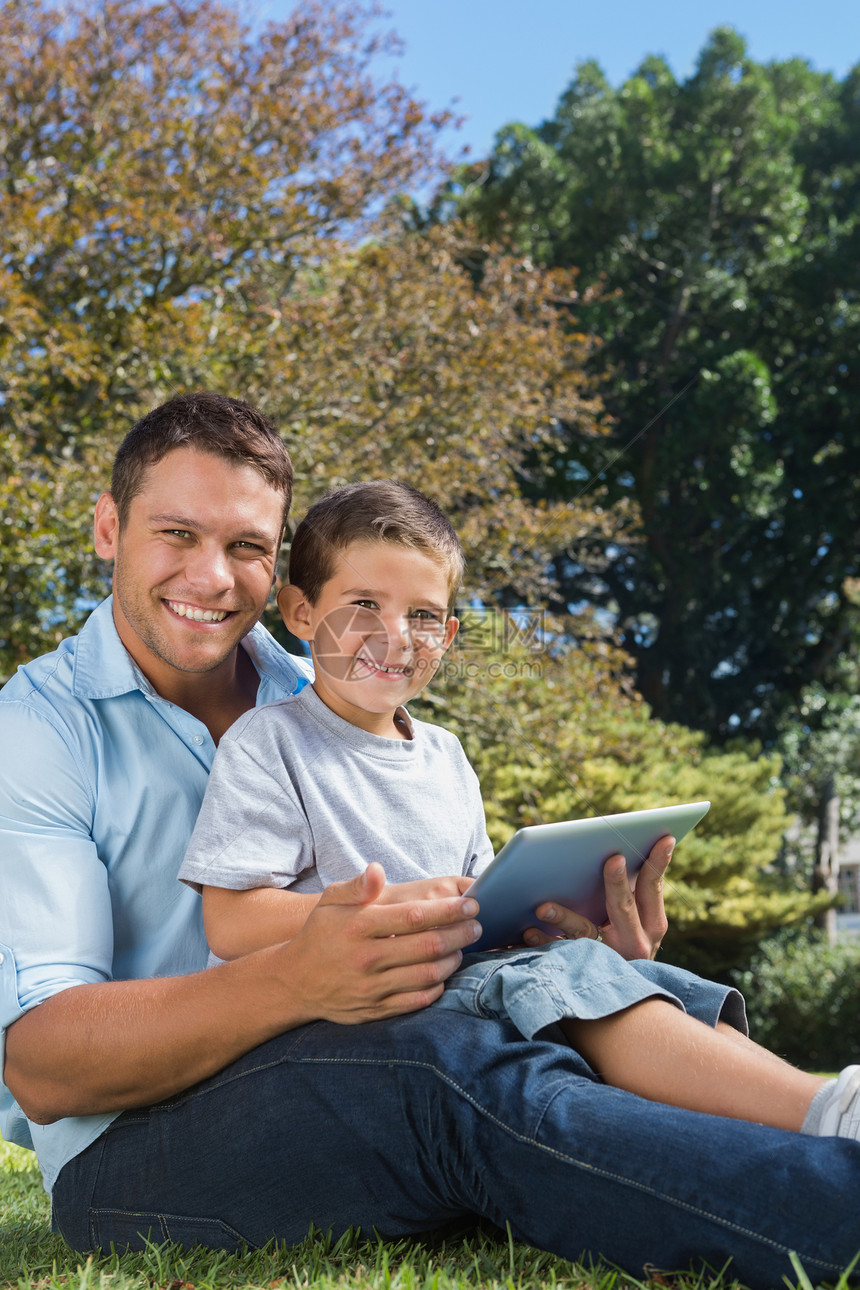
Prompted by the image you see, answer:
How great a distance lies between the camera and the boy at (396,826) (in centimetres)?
147

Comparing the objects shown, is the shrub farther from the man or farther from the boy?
the man

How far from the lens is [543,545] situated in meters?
9.01

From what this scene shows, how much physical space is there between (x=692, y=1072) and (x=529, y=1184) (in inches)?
11.1

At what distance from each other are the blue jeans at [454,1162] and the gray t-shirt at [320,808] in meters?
0.30

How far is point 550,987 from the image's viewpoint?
1509 millimetres

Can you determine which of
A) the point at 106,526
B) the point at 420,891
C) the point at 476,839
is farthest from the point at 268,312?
the point at 420,891

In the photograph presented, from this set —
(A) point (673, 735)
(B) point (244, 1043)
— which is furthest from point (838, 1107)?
(A) point (673, 735)

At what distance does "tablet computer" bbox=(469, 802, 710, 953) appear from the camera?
151 centimetres

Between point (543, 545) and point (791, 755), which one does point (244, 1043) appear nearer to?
point (543, 545)

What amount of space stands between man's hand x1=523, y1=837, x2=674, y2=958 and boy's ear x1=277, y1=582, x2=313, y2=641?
756mm

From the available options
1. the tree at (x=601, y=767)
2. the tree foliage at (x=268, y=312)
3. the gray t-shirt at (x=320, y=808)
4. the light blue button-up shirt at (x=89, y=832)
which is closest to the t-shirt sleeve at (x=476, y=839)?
the gray t-shirt at (x=320, y=808)

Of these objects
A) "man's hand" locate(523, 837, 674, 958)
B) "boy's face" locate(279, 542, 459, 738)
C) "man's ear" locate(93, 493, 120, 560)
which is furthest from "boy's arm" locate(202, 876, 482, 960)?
"man's ear" locate(93, 493, 120, 560)

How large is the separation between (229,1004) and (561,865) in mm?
556

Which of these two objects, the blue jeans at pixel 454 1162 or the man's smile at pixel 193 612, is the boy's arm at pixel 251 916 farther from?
the man's smile at pixel 193 612
